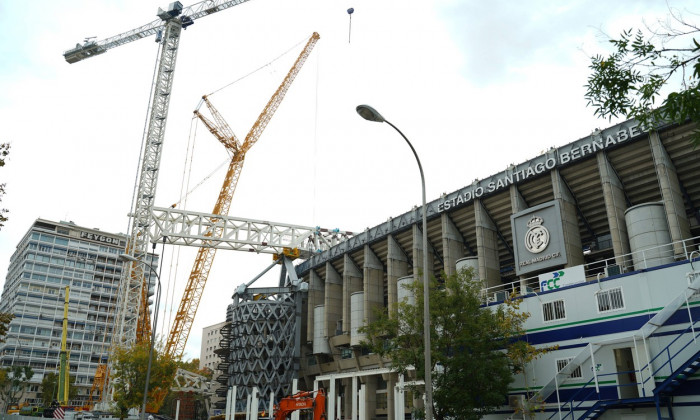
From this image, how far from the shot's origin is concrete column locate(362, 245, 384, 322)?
2534 inches

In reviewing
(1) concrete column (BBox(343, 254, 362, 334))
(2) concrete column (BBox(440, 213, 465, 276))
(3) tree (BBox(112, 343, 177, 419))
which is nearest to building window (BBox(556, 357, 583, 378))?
(2) concrete column (BBox(440, 213, 465, 276))

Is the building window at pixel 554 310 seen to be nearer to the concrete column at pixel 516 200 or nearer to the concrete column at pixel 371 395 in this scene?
the concrete column at pixel 516 200

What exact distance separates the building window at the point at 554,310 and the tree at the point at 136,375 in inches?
1282

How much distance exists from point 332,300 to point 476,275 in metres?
29.6

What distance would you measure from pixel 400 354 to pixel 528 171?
2536 centimetres

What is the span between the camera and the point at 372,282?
216 ft

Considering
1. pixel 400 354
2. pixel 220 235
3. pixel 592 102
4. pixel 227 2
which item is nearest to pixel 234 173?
pixel 220 235

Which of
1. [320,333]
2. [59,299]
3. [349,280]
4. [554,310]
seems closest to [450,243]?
[349,280]

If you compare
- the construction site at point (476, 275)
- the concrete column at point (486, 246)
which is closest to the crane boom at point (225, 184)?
the construction site at point (476, 275)

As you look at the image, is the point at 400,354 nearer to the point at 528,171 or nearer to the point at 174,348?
the point at 528,171

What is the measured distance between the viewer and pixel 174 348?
300 ft

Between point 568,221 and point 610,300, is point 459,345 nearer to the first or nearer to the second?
point 610,300

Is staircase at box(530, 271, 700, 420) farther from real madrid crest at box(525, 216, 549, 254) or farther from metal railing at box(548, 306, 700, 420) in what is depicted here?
real madrid crest at box(525, 216, 549, 254)

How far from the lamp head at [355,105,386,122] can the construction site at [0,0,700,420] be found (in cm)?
422
